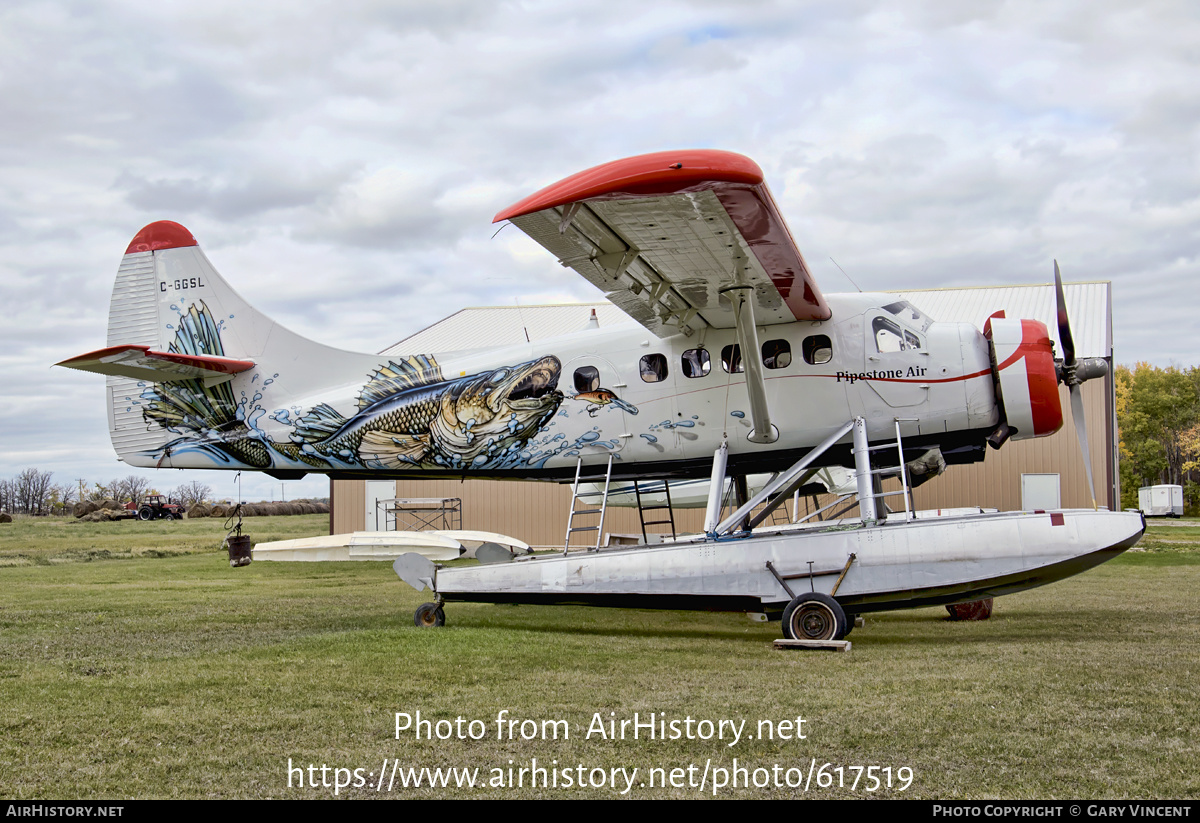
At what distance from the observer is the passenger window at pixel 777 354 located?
1005 centimetres

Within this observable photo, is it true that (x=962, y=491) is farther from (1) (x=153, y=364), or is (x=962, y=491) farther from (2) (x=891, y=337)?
(1) (x=153, y=364)

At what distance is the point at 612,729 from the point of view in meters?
5.11

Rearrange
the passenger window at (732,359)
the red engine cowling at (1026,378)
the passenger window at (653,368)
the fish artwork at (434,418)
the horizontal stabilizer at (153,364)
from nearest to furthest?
the red engine cowling at (1026,378), the passenger window at (732,359), the horizontal stabilizer at (153,364), the passenger window at (653,368), the fish artwork at (434,418)

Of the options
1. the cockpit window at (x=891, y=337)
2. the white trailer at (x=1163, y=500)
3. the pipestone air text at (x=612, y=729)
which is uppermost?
the cockpit window at (x=891, y=337)

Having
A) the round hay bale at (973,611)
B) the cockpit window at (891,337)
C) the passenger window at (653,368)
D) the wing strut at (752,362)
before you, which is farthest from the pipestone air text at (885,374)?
the round hay bale at (973,611)

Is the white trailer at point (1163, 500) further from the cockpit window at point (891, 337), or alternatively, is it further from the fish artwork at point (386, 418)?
the fish artwork at point (386, 418)

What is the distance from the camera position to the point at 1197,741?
4.61m

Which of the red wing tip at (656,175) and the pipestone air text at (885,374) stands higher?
the red wing tip at (656,175)

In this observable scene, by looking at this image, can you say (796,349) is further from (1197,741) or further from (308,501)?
(308,501)

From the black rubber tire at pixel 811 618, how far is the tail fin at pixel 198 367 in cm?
642

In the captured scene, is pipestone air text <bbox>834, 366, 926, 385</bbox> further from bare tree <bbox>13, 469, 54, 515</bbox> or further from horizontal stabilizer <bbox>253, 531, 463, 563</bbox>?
bare tree <bbox>13, 469, 54, 515</bbox>

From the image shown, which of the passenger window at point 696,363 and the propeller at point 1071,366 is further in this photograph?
the passenger window at point 696,363

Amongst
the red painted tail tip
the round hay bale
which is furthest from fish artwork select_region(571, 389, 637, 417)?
the red painted tail tip

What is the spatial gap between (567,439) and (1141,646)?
6186mm
